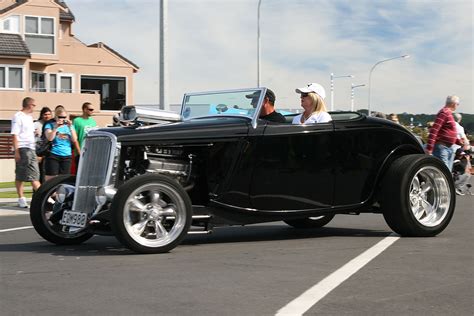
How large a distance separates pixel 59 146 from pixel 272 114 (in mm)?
5963

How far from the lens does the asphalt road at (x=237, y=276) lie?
191 inches

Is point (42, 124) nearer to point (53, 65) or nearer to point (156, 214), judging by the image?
point (156, 214)

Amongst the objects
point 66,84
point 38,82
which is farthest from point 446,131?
point 66,84

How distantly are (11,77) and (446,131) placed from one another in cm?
3656

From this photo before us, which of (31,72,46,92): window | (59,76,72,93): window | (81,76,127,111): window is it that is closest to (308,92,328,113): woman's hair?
(31,72,46,92): window

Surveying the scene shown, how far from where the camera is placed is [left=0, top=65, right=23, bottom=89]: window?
44.0 metres

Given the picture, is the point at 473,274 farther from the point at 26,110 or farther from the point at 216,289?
the point at 26,110

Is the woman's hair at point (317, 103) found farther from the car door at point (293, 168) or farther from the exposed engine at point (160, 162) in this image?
the exposed engine at point (160, 162)

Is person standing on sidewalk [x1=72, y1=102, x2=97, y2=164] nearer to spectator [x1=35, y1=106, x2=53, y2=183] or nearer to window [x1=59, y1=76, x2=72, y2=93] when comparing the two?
spectator [x1=35, y1=106, x2=53, y2=183]

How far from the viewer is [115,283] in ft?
18.4

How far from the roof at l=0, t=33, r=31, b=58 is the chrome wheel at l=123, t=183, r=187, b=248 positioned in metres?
39.0

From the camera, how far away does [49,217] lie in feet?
26.2

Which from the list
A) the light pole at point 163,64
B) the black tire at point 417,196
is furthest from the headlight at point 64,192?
the light pole at point 163,64

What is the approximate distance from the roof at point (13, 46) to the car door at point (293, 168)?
A: 3882 cm
